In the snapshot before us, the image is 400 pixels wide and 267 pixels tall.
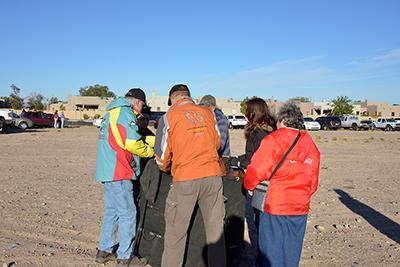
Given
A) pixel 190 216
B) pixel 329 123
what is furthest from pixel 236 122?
pixel 190 216

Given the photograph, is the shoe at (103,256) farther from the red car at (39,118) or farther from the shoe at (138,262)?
the red car at (39,118)

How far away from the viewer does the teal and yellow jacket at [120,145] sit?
440 cm

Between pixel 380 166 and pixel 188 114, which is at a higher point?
pixel 188 114

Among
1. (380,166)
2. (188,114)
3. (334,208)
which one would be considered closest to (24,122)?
(380,166)

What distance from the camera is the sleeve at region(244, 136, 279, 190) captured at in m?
3.61

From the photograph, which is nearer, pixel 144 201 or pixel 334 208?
pixel 144 201

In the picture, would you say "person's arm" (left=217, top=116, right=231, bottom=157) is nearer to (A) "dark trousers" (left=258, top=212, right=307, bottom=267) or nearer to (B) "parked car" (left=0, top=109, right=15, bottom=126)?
(A) "dark trousers" (left=258, top=212, right=307, bottom=267)

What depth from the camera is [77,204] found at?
7.76 m

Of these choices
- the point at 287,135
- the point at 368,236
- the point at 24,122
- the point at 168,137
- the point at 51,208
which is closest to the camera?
the point at 287,135

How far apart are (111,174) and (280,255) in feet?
6.32

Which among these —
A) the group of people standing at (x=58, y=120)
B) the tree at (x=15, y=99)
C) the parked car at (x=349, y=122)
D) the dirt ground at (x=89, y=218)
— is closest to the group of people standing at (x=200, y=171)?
the dirt ground at (x=89, y=218)

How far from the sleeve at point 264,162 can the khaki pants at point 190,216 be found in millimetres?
488

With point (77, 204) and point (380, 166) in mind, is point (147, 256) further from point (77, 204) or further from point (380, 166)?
point (380, 166)

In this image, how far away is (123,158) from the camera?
453 centimetres
